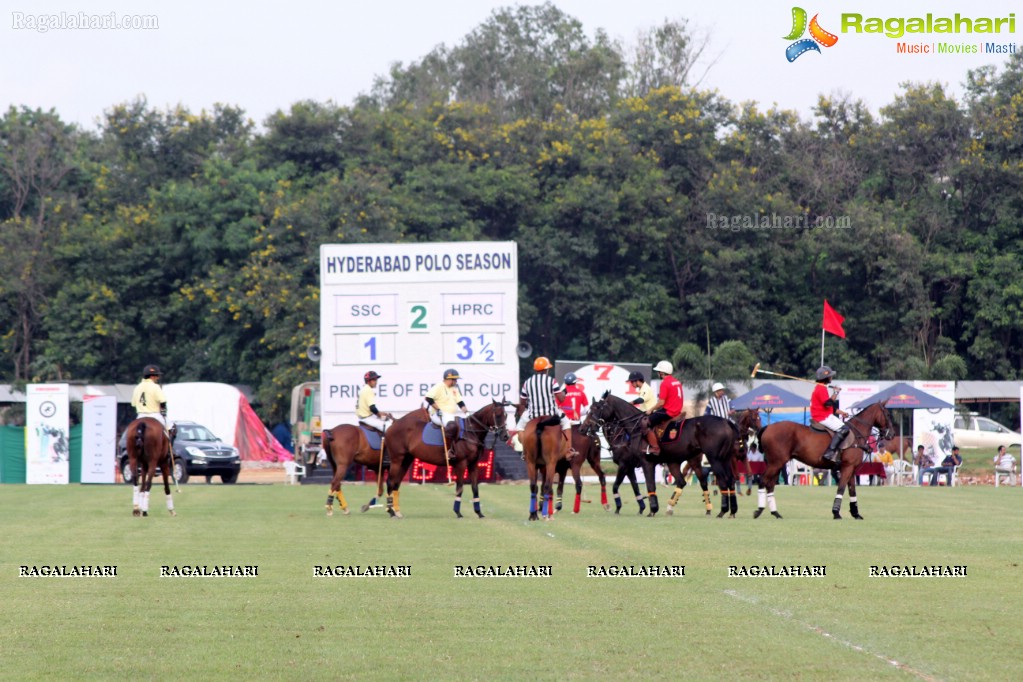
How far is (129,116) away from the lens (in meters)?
64.2

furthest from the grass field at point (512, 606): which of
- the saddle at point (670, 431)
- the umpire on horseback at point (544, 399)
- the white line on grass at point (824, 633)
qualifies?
the saddle at point (670, 431)

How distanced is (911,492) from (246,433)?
26.9 metres

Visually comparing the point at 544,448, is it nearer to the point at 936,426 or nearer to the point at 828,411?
the point at 828,411

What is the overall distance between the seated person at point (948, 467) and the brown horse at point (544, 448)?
22.8 metres

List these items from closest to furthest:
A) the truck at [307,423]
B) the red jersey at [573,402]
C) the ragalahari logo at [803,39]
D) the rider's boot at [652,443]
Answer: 1. the rider's boot at [652,443]
2. the red jersey at [573,402]
3. the truck at [307,423]
4. the ragalahari logo at [803,39]

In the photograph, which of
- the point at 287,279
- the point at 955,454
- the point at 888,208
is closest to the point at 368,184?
the point at 287,279

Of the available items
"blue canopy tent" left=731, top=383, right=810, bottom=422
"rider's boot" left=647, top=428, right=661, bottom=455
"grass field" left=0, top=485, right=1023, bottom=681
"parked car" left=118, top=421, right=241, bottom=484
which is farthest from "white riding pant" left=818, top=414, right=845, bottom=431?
"parked car" left=118, top=421, right=241, bottom=484

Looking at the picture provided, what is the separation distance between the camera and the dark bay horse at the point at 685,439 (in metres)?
20.9

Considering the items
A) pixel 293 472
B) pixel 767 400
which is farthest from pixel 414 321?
pixel 767 400

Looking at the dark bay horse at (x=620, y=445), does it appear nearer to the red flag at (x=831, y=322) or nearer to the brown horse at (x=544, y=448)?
the brown horse at (x=544, y=448)

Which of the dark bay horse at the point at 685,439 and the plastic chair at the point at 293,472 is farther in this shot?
the plastic chair at the point at 293,472

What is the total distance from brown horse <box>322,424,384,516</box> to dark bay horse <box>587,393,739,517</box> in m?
3.51

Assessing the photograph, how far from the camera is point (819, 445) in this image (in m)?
20.5

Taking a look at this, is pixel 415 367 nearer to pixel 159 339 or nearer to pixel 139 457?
pixel 139 457
